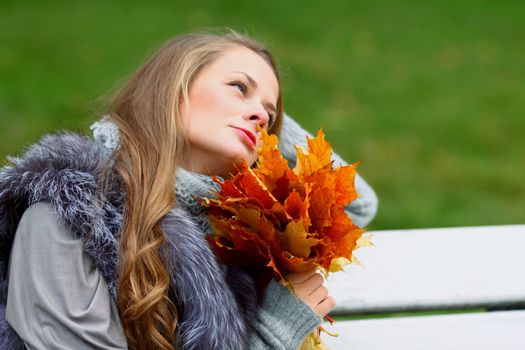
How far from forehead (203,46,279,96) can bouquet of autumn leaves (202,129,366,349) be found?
0.42 metres

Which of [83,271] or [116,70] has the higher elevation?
[83,271]

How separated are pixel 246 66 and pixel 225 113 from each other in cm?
22

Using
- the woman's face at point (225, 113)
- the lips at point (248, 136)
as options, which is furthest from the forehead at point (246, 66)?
the lips at point (248, 136)

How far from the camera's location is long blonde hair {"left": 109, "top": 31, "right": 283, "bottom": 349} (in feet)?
6.15

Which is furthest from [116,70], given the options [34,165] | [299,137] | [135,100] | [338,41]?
[34,165]

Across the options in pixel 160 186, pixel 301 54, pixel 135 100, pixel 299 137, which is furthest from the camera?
pixel 301 54

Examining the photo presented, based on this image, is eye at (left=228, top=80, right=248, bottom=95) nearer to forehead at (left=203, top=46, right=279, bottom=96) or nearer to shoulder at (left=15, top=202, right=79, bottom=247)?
forehead at (left=203, top=46, right=279, bottom=96)

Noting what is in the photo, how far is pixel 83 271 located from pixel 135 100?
2.09 ft

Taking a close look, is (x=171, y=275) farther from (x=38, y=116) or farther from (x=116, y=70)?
(x=116, y=70)

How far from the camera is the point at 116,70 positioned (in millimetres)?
5527

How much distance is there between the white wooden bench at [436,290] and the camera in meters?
2.35

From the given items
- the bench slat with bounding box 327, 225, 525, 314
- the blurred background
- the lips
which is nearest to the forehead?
the lips

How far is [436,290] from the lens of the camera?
247cm

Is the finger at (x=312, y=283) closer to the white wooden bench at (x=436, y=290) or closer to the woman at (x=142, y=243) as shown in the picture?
the woman at (x=142, y=243)
